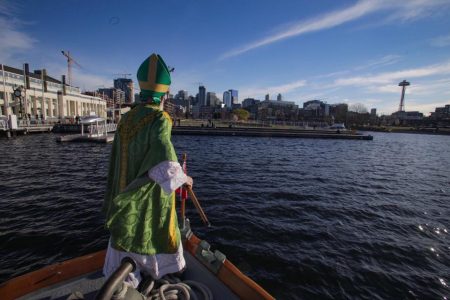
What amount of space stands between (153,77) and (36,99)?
78.7m

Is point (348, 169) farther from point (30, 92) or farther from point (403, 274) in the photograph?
point (30, 92)

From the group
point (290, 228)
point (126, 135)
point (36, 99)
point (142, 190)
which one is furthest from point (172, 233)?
point (36, 99)

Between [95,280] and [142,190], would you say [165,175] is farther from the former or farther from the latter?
[95,280]

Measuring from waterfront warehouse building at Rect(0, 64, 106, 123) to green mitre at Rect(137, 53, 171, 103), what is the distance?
2258 inches

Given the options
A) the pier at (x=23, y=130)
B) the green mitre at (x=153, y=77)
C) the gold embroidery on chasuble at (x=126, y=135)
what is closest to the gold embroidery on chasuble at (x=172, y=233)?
the gold embroidery on chasuble at (x=126, y=135)

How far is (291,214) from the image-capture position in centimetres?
970

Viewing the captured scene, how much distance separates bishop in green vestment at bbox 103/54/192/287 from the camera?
2578 millimetres

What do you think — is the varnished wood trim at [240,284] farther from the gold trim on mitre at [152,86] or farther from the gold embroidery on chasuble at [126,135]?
the gold trim on mitre at [152,86]

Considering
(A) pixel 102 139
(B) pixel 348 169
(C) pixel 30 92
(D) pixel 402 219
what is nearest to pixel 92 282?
(D) pixel 402 219

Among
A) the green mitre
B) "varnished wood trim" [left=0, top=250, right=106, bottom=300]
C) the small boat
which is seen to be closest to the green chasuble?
the green mitre

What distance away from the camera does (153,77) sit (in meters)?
2.87

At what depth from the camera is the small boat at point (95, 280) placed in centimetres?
299

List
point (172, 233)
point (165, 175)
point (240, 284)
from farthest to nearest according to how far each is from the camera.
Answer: point (240, 284), point (172, 233), point (165, 175)

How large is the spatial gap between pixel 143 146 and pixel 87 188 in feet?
36.1
